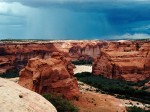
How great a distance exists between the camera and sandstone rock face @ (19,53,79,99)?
62.5 meters

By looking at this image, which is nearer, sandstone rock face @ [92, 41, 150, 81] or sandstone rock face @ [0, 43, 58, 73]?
sandstone rock face @ [92, 41, 150, 81]

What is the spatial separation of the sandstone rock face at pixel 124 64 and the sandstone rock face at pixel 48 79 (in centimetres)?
5473

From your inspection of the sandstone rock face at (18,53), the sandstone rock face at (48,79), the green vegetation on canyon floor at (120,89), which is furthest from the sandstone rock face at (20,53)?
the sandstone rock face at (48,79)

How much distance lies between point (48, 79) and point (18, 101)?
3991cm

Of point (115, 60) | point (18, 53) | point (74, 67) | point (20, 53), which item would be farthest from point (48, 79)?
point (20, 53)

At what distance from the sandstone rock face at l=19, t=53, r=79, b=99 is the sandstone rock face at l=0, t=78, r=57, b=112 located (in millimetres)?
35746

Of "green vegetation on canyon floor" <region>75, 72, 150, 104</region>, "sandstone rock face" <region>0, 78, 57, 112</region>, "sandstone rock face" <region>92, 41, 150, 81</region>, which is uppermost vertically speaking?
"sandstone rock face" <region>0, 78, 57, 112</region>

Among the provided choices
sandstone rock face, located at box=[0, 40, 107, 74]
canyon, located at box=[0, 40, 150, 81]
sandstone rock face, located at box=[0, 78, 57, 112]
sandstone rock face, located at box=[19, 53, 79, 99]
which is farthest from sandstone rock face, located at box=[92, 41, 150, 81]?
sandstone rock face, located at box=[0, 78, 57, 112]

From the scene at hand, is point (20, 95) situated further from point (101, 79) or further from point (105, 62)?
point (105, 62)

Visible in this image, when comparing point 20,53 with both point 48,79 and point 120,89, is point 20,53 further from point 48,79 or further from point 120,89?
point 48,79

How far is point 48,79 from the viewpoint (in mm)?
63500

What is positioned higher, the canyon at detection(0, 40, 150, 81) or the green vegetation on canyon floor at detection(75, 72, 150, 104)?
the canyon at detection(0, 40, 150, 81)

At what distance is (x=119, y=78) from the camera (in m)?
119

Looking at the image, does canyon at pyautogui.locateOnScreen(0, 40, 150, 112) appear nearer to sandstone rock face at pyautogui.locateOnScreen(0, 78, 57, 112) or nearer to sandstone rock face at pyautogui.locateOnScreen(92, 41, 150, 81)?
sandstone rock face at pyautogui.locateOnScreen(92, 41, 150, 81)
